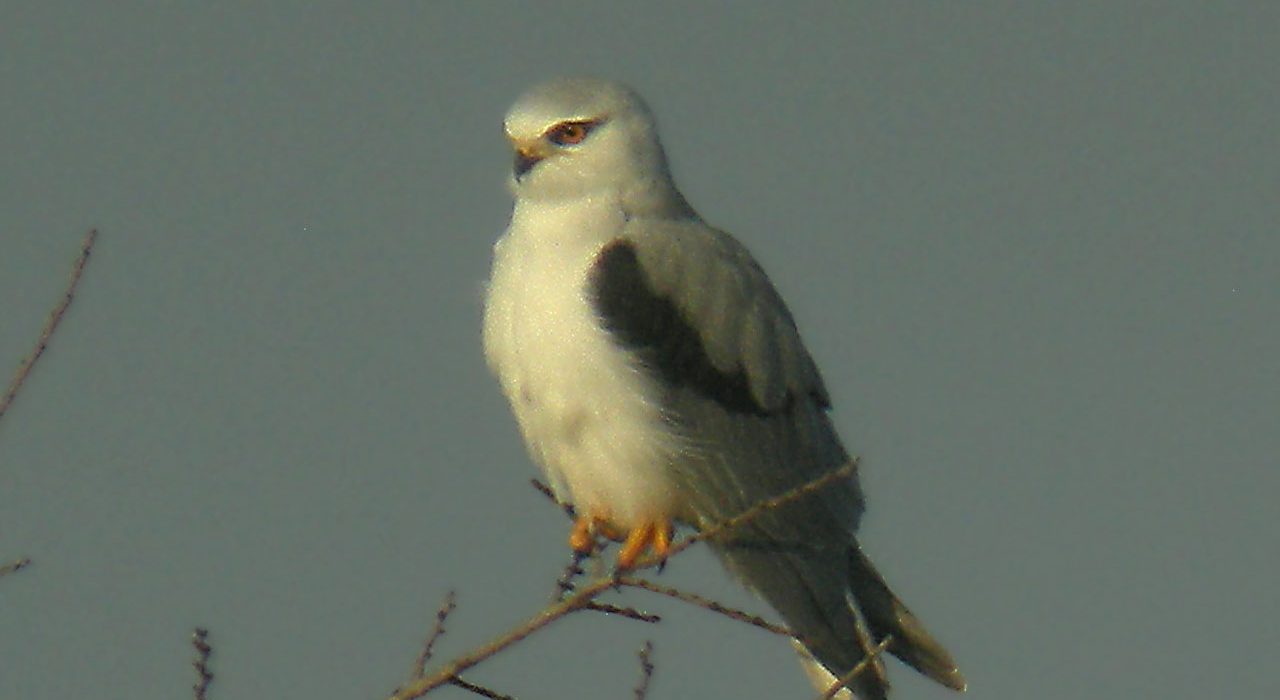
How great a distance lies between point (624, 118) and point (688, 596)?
73.8 inches

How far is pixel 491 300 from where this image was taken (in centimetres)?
480

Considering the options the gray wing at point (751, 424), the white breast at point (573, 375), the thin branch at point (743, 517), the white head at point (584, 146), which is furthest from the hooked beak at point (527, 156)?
the thin branch at point (743, 517)

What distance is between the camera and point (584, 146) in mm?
4988

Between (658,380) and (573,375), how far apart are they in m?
0.24

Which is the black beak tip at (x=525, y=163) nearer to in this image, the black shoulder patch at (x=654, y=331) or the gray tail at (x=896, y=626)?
the black shoulder patch at (x=654, y=331)

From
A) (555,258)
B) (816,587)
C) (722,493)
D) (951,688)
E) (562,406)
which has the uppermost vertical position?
(555,258)

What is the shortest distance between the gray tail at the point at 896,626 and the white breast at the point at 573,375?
695 millimetres

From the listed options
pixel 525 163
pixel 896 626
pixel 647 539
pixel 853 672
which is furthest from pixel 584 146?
pixel 853 672

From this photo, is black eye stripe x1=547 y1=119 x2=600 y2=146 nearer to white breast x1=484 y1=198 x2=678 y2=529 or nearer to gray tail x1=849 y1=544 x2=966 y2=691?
white breast x1=484 y1=198 x2=678 y2=529

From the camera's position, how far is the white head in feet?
16.2

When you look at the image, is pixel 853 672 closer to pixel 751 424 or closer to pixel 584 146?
pixel 751 424

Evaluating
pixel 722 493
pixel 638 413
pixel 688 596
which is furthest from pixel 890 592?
pixel 688 596

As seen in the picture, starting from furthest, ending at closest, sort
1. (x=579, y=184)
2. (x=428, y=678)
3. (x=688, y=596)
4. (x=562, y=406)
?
1. (x=579, y=184)
2. (x=562, y=406)
3. (x=688, y=596)
4. (x=428, y=678)

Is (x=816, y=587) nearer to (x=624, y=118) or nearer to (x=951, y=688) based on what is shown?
(x=951, y=688)
